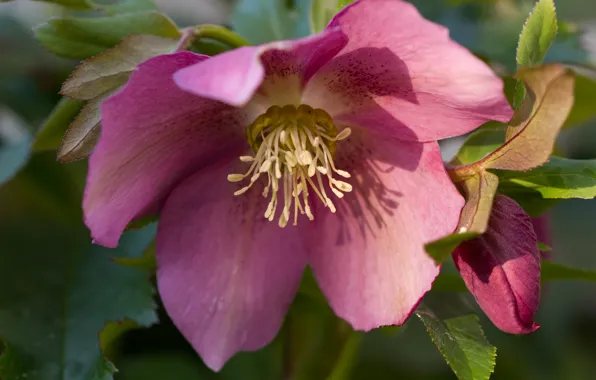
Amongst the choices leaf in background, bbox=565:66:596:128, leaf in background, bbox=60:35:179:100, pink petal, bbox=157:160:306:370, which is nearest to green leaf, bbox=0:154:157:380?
pink petal, bbox=157:160:306:370

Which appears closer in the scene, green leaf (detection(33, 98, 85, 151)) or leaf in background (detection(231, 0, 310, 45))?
Answer: green leaf (detection(33, 98, 85, 151))

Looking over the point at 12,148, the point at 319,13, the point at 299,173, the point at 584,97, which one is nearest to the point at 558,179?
the point at 299,173

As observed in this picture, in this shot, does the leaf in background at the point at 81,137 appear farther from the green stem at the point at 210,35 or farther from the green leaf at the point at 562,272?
the green leaf at the point at 562,272

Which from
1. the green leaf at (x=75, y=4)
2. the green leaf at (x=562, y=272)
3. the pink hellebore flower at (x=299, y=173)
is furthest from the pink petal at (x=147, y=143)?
the green leaf at (x=562, y=272)

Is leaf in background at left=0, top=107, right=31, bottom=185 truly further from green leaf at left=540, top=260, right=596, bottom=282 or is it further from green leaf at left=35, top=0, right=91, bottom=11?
green leaf at left=540, top=260, right=596, bottom=282

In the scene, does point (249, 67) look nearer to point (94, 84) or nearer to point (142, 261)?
point (94, 84)
